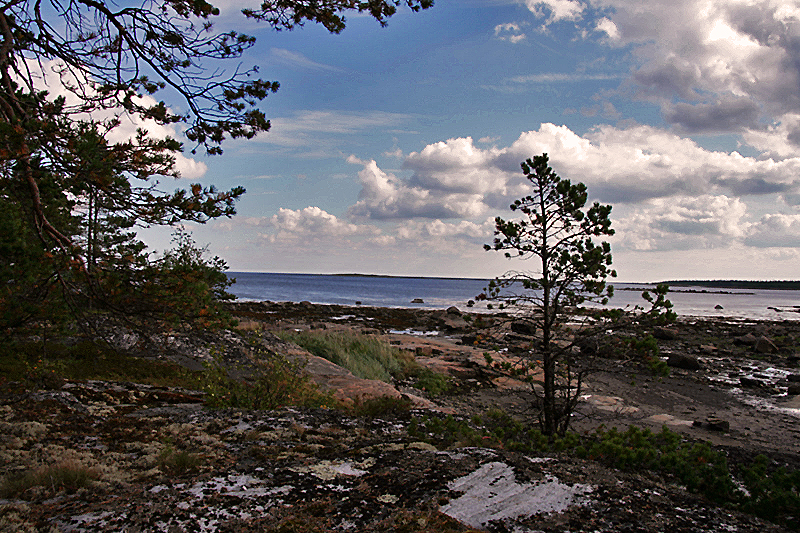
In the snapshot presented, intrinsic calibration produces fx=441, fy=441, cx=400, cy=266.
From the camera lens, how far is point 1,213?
394cm

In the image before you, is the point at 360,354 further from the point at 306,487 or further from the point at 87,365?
the point at 306,487

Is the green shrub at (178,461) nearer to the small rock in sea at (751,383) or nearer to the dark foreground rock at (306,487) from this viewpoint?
the dark foreground rock at (306,487)

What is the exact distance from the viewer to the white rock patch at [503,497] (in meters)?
2.39

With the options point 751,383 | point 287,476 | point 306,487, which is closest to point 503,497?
point 306,487

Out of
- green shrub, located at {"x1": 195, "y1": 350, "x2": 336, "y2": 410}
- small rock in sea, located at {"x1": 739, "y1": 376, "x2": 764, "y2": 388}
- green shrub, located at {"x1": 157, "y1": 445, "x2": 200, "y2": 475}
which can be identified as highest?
green shrub, located at {"x1": 157, "y1": 445, "x2": 200, "y2": 475}

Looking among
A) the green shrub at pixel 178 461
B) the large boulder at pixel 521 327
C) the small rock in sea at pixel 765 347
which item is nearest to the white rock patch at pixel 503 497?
the green shrub at pixel 178 461

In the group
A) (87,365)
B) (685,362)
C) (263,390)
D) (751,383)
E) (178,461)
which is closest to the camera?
(178,461)

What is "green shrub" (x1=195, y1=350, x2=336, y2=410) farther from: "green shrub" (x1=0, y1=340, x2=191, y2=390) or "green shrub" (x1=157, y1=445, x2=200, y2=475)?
"green shrub" (x1=157, y1=445, x2=200, y2=475)

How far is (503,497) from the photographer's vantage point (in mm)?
2582

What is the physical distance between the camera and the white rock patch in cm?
239

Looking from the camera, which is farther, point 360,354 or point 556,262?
point 360,354

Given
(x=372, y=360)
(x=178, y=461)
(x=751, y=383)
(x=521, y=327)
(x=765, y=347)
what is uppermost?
(x=521, y=327)

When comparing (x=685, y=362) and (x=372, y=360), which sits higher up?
(x=372, y=360)

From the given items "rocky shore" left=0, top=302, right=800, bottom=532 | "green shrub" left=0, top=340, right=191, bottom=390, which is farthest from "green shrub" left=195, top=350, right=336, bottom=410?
"green shrub" left=0, top=340, right=191, bottom=390
